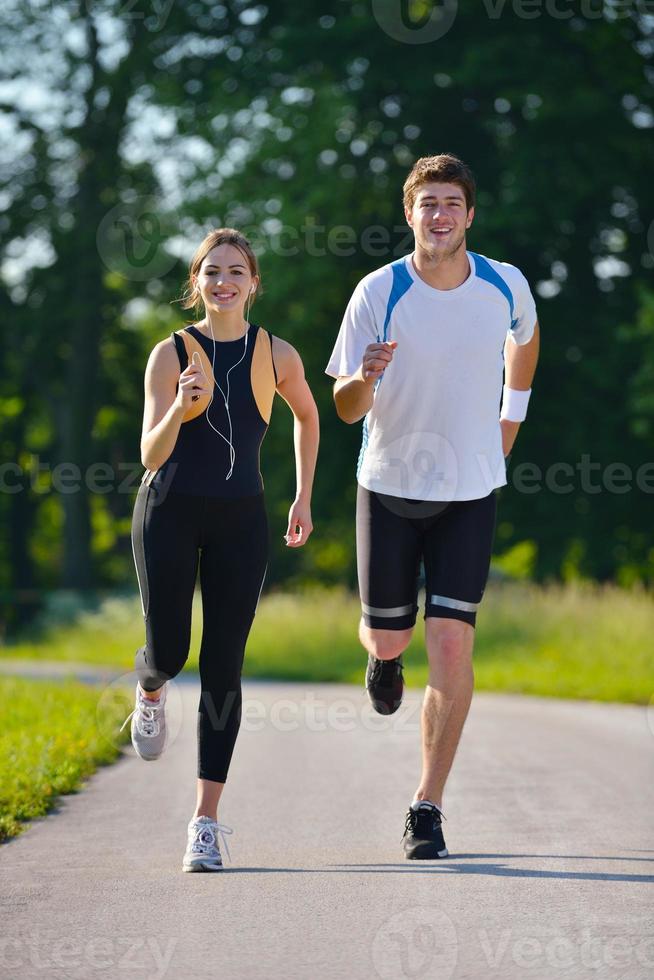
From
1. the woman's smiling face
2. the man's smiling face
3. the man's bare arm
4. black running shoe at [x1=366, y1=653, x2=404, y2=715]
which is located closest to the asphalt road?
black running shoe at [x1=366, y1=653, x2=404, y2=715]

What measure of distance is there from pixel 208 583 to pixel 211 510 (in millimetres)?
288

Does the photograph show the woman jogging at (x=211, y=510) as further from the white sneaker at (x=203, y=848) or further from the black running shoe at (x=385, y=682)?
the black running shoe at (x=385, y=682)

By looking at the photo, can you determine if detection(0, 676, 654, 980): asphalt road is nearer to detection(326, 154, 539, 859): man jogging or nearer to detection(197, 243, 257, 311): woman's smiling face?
detection(326, 154, 539, 859): man jogging

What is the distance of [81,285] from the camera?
3572 cm

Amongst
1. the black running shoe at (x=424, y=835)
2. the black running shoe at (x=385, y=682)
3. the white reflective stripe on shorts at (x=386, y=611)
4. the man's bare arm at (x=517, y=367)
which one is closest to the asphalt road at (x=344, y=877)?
the black running shoe at (x=424, y=835)

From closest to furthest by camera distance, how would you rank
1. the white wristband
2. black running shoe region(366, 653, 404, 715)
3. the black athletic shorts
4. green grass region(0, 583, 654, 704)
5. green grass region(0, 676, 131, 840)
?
the black athletic shorts → black running shoe region(366, 653, 404, 715) → the white wristband → green grass region(0, 676, 131, 840) → green grass region(0, 583, 654, 704)

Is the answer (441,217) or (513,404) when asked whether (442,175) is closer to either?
(441,217)

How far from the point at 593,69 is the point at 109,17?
1157cm

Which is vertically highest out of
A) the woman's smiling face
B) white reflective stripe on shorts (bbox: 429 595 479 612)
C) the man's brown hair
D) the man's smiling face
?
the man's brown hair

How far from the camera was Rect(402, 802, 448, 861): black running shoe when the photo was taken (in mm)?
6105

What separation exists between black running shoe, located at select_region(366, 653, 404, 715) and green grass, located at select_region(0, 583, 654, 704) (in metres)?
8.60

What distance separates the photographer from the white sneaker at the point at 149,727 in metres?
6.28

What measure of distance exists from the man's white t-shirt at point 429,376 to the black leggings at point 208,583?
0.65m

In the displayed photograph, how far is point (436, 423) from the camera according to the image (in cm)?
638
